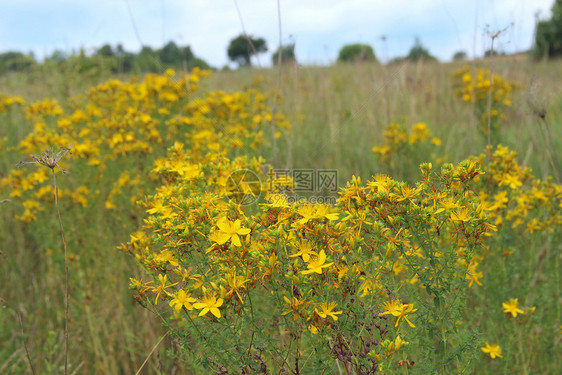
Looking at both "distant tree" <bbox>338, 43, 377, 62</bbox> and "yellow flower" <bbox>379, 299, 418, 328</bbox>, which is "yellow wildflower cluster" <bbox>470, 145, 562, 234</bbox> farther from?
"distant tree" <bbox>338, 43, 377, 62</bbox>

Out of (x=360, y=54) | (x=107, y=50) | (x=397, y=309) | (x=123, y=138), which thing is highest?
(x=107, y=50)

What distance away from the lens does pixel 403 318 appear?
3.83 feet

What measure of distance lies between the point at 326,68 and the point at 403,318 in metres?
8.15

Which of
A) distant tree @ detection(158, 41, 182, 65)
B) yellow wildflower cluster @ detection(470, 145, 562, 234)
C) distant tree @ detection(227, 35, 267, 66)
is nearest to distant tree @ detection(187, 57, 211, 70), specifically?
distant tree @ detection(227, 35, 267, 66)

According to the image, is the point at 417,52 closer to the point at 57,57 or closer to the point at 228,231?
the point at 57,57

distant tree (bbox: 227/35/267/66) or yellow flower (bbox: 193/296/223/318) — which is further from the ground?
distant tree (bbox: 227/35/267/66)

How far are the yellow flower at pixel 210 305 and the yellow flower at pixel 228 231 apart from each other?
148 millimetres

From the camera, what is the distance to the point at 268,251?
1.12 meters

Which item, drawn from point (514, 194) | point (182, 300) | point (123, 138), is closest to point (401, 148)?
point (514, 194)

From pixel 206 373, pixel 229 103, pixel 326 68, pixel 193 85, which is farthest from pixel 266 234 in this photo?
pixel 326 68

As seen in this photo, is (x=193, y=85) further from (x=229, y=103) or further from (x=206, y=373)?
(x=206, y=373)

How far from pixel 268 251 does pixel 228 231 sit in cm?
12

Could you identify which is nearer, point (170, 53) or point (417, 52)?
point (170, 53)

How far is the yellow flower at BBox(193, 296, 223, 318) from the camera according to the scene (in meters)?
1.03
